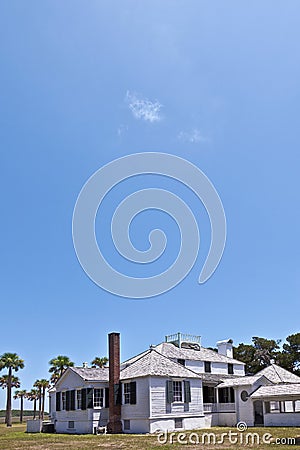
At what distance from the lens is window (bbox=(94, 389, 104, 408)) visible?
33.2m

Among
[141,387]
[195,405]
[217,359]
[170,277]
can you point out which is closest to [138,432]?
[141,387]

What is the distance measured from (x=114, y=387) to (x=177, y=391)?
13.8ft

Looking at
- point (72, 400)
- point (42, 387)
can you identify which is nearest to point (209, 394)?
point (72, 400)

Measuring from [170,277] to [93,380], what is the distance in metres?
22.3

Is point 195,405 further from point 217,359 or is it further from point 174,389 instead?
point 217,359

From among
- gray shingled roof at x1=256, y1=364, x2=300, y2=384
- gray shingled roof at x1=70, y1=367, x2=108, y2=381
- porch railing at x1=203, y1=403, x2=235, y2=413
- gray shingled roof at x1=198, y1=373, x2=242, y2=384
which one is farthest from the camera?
gray shingled roof at x1=198, y1=373, x2=242, y2=384

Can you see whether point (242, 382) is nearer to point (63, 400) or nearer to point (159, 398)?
point (159, 398)

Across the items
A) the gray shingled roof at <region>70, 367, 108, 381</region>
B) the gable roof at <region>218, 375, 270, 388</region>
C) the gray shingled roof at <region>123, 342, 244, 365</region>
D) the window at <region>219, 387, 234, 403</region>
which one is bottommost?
the window at <region>219, 387, 234, 403</region>

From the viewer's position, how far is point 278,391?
3005 cm

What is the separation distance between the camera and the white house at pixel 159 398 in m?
30.6

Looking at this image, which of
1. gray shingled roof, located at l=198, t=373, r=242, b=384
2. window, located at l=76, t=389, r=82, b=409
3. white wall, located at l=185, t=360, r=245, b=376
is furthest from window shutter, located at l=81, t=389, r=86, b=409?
white wall, located at l=185, t=360, r=245, b=376

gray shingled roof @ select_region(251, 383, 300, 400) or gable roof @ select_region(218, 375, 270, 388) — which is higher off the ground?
gable roof @ select_region(218, 375, 270, 388)

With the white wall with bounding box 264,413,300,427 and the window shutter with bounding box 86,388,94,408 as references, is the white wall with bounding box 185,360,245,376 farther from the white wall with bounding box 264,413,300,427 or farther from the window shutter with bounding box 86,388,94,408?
the white wall with bounding box 264,413,300,427

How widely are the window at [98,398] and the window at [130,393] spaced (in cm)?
213
